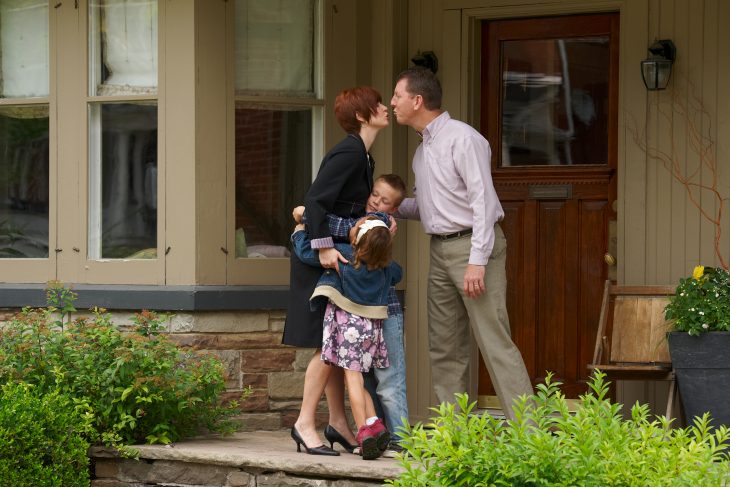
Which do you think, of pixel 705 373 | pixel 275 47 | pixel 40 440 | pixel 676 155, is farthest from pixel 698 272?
pixel 40 440

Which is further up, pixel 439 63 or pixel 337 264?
pixel 439 63

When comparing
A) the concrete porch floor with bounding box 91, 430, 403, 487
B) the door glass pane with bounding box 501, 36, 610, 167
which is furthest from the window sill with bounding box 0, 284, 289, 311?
the door glass pane with bounding box 501, 36, 610, 167

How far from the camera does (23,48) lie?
7.08 metres

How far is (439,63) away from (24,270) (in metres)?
2.59

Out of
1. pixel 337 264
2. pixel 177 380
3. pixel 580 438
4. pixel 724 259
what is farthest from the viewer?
pixel 724 259

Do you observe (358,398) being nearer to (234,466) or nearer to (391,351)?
(391,351)

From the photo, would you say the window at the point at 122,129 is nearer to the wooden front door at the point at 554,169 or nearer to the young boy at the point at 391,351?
the young boy at the point at 391,351

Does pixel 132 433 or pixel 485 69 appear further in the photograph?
pixel 485 69

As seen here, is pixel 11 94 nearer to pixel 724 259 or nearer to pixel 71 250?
pixel 71 250

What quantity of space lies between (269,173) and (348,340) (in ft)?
5.18

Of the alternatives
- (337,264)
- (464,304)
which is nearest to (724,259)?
(464,304)

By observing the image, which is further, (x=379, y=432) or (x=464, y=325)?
(x=464, y=325)

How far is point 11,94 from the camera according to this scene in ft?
23.3

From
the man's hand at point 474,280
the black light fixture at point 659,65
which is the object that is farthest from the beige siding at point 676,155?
the man's hand at point 474,280
